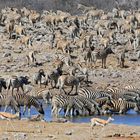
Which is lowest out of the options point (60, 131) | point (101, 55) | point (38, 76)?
point (60, 131)

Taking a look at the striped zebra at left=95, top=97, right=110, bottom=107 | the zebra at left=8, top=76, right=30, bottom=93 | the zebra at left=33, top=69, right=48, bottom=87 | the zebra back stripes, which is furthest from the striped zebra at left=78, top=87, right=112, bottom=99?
the zebra at left=33, top=69, right=48, bottom=87

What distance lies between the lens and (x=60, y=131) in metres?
13.5

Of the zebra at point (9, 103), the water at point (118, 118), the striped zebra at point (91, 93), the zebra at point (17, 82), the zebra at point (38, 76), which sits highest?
the zebra at point (38, 76)

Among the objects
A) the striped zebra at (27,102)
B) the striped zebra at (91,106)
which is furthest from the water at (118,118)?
the striped zebra at (91,106)

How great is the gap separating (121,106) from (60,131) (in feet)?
20.6

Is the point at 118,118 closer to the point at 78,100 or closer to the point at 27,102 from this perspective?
the point at 78,100

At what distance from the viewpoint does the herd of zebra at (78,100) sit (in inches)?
726

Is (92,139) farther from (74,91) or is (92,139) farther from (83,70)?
(83,70)

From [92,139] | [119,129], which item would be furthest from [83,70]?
[92,139]

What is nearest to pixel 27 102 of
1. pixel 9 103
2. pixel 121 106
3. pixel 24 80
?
pixel 9 103

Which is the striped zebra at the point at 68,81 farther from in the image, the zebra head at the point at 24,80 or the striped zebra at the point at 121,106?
the striped zebra at the point at 121,106

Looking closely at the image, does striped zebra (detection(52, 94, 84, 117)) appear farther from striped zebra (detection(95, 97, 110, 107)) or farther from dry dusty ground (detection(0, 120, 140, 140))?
dry dusty ground (detection(0, 120, 140, 140))

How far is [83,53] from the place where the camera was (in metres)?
27.8

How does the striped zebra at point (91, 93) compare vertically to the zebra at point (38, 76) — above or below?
below
